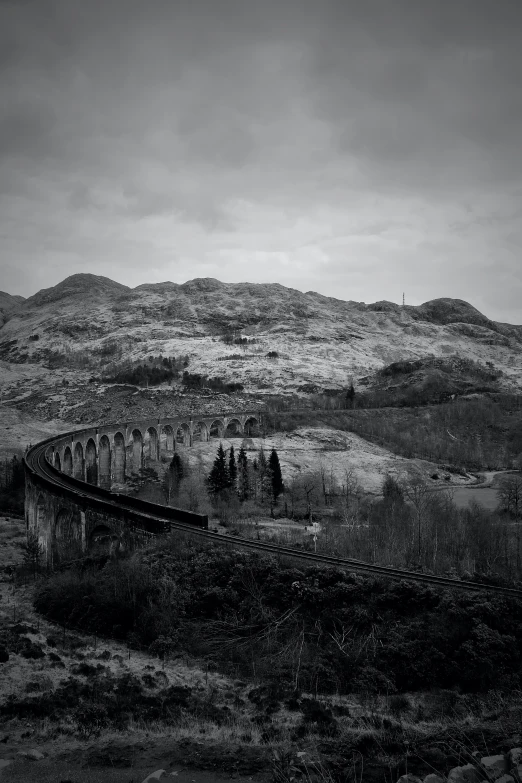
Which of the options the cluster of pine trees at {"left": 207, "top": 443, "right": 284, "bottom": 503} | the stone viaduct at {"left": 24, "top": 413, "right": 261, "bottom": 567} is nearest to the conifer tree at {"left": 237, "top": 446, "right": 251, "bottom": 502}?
the cluster of pine trees at {"left": 207, "top": 443, "right": 284, "bottom": 503}

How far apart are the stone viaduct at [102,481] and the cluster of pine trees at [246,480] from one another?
13230 millimetres

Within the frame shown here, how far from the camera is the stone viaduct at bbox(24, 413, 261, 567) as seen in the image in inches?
1348

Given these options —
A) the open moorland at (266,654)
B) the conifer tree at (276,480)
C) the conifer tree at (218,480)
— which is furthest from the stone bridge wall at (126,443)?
the conifer tree at (276,480)

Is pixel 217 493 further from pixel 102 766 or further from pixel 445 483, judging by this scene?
pixel 102 766

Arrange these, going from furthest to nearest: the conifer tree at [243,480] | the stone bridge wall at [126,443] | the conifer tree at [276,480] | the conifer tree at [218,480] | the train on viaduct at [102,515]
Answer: the stone bridge wall at [126,443]
the conifer tree at [243,480]
the conifer tree at [218,480]
the conifer tree at [276,480]
the train on viaduct at [102,515]

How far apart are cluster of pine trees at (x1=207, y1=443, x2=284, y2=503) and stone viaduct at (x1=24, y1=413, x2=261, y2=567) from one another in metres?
13.2

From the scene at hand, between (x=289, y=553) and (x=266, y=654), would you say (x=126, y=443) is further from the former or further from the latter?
(x=266, y=654)

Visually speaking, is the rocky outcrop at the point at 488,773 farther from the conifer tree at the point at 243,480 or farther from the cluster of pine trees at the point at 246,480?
the conifer tree at the point at 243,480

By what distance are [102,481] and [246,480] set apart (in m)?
20.6

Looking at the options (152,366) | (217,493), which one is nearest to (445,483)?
(217,493)

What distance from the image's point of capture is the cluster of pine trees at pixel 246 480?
63.8m

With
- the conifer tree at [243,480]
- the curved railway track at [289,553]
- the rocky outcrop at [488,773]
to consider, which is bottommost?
the conifer tree at [243,480]

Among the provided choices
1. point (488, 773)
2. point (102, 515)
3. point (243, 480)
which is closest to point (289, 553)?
point (102, 515)

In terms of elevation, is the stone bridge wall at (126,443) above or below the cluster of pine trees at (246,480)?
above
